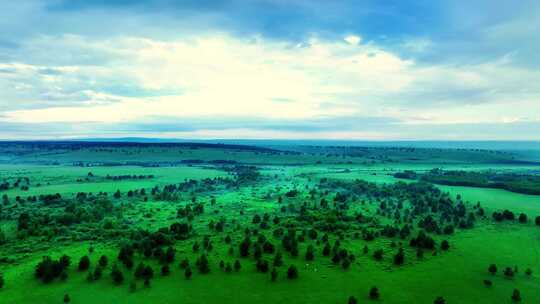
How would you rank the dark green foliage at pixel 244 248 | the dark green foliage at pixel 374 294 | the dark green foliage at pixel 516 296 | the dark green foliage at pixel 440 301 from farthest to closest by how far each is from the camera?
the dark green foliage at pixel 244 248 → the dark green foliage at pixel 374 294 → the dark green foliage at pixel 516 296 → the dark green foliage at pixel 440 301

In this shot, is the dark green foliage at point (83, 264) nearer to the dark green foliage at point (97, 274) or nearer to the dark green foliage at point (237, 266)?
the dark green foliage at point (97, 274)

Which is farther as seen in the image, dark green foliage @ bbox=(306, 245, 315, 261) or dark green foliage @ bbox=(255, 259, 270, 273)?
dark green foliage @ bbox=(306, 245, 315, 261)

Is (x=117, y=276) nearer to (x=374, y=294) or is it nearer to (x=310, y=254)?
(x=310, y=254)

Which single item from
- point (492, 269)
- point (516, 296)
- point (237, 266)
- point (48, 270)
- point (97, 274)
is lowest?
point (97, 274)

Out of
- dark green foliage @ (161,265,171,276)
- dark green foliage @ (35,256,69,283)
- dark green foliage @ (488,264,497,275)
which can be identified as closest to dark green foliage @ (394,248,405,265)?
dark green foliage @ (488,264,497,275)

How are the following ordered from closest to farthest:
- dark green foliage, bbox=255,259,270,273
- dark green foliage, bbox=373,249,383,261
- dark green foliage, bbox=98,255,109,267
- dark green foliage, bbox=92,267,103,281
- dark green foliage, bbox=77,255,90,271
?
dark green foliage, bbox=92,267,103,281
dark green foliage, bbox=77,255,90,271
dark green foliage, bbox=255,259,270,273
dark green foliage, bbox=98,255,109,267
dark green foliage, bbox=373,249,383,261

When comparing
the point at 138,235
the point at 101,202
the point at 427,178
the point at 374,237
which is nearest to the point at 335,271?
the point at 374,237

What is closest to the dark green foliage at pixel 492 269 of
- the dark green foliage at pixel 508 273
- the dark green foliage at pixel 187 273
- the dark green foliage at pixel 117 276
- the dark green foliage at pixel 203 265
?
the dark green foliage at pixel 508 273

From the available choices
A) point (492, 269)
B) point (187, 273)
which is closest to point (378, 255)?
point (492, 269)

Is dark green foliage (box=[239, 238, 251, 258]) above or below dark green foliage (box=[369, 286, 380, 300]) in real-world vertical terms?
above

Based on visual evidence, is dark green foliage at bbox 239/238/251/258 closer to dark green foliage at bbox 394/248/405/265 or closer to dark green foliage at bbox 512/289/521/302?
dark green foliage at bbox 394/248/405/265

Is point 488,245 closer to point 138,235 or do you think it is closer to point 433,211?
Answer: point 433,211

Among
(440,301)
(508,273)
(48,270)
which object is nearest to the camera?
(440,301)
